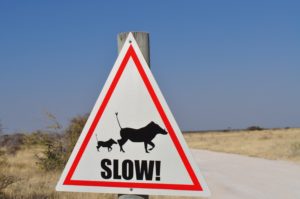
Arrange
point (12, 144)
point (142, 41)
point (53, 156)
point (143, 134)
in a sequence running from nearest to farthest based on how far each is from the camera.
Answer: point (143, 134) → point (142, 41) → point (53, 156) → point (12, 144)

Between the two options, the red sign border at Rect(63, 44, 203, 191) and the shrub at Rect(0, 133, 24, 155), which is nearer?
the red sign border at Rect(63, 44, 203, 191)

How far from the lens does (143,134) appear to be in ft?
10.2

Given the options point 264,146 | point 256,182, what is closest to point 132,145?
point 256,182

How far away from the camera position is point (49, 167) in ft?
54.4

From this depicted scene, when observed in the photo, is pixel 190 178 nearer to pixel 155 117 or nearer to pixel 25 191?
pixel 155 117

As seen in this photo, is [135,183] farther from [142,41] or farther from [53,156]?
[53,156]

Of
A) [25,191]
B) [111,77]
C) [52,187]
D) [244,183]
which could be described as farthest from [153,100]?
[244,183]

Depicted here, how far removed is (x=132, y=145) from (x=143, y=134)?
12 centimetres

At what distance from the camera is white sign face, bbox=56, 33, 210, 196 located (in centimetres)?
310

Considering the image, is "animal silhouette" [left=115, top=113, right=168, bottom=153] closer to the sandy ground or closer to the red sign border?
the red sign border

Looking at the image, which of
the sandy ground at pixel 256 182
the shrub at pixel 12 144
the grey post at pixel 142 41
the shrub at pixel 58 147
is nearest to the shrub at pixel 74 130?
the shrub at pixel 58 147

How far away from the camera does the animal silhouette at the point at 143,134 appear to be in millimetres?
3086

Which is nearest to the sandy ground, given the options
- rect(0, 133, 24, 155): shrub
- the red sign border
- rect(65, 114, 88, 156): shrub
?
rect(65, 114, 88, 156): shrub

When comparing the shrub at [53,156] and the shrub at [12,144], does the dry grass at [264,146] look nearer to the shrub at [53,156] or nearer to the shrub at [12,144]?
the shrub at [53,156]
